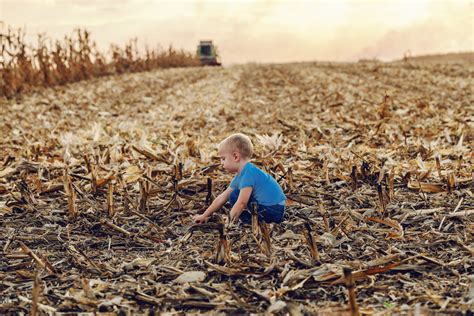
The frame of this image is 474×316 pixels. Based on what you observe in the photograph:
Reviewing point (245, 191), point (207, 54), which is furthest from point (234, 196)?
point (207, 54)

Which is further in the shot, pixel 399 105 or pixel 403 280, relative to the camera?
pixel 399 105

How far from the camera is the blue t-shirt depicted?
384cm

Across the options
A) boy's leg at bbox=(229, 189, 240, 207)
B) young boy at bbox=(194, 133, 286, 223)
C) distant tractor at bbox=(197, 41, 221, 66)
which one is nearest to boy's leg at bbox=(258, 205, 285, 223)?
young boy at bbox=(194, 133, 286, 223)

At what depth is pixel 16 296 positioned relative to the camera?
2.90 metres

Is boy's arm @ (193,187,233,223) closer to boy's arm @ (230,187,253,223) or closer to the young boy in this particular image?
the young boy

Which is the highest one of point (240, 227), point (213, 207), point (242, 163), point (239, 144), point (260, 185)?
point (239, 144)

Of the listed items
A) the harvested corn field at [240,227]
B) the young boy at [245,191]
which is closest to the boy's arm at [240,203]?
the young boy at [245,191]

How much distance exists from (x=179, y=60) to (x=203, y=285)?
31757mm

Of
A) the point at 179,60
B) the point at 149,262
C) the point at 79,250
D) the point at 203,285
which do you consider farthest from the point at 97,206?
the point at 179,60

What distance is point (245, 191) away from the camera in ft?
12.5

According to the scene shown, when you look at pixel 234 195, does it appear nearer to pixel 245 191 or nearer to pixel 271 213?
pixel 245 191

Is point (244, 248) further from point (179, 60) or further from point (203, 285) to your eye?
point (179, 60)

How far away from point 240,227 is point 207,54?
36510mm

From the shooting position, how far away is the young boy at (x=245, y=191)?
12.5ft
